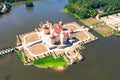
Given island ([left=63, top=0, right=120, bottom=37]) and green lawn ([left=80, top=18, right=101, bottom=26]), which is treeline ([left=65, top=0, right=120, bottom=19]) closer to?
island ([left=63, top=0, right=120, bottom=37])

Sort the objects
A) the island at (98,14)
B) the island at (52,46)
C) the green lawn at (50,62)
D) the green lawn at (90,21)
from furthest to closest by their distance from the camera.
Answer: the green lawn at (90,21) → the island at (98,14) → the island at (52,46) → the green lawn at (50,62)

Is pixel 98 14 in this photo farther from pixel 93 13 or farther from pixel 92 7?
pixel 92 7

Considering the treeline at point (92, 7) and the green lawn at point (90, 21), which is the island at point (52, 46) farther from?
the treeline at point (92, 7)

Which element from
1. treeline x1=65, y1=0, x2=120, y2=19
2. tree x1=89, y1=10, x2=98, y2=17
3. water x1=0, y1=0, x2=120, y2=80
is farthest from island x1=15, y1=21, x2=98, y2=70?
treeline x1=65, y1=0, x2=120, y2=19

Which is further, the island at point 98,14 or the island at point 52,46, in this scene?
the island at point 98,14

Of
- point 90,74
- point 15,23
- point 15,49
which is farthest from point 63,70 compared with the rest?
point 15,23


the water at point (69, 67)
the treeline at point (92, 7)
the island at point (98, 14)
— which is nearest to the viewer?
the water at point (69, 67)

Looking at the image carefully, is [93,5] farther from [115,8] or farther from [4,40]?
[4,40]

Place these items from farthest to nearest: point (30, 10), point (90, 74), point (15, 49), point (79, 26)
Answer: point (30, 10) < point (79, 26) < point (15, 49) < point (90, 74)

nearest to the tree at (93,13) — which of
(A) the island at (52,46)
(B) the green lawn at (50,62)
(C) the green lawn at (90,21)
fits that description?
(C) the green lawn at (90,21)
